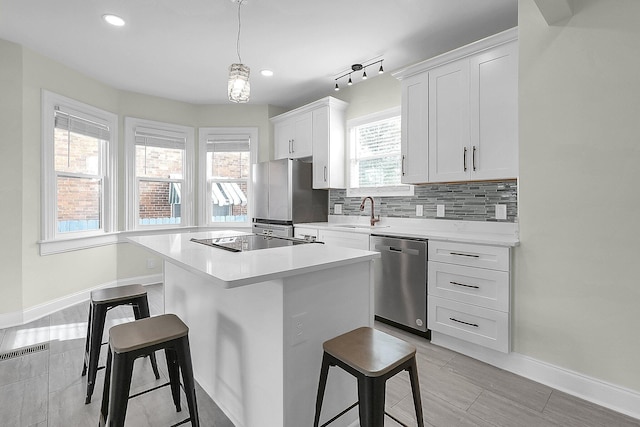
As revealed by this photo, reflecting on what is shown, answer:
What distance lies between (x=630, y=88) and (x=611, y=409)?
189 cm

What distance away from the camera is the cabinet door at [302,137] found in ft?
13.9

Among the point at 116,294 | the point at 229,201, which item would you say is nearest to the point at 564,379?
the point at 116,294

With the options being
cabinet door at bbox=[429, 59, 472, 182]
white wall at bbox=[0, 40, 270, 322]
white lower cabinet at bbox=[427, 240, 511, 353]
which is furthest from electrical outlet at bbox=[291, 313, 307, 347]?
white wall at bbox=[0, 40, 270, 322]

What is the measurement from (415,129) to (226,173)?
310cm

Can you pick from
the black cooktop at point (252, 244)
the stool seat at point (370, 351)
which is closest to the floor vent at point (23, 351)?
the black cooktop at point (252, 244)

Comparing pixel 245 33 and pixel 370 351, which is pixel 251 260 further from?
pixel 245 33

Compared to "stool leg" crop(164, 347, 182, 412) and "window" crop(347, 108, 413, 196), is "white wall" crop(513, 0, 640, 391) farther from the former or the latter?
"stool leg" crop(164, 347, 182, 412)

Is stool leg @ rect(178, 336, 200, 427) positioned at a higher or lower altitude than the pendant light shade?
lower

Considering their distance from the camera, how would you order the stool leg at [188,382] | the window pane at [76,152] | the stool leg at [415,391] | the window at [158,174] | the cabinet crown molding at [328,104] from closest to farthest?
the stool leg at [415,391] → the stool leg at [188,382] → the window pane at [76,152] → the cabinet crown molding at [328,104] → the window at [158,174]

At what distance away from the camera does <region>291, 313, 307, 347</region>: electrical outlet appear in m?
1.39

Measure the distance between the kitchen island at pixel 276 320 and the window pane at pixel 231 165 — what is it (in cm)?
314

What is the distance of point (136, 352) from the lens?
1.39m

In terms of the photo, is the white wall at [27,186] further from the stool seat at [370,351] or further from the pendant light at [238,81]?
the stool seat at [370,351]

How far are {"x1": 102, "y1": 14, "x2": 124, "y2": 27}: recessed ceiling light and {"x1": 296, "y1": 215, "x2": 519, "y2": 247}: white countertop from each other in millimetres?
2659
